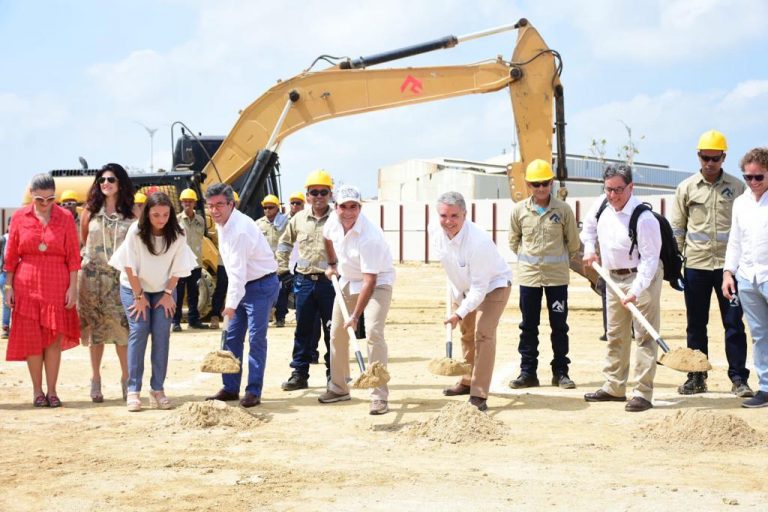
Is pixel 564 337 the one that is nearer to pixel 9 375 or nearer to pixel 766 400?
pixel 766 400

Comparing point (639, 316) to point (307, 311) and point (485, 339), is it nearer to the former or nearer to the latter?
point (485, 339)

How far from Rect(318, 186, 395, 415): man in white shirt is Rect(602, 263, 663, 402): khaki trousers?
1858 millimetres

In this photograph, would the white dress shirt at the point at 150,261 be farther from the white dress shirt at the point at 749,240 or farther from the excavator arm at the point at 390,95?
the excavator arm at the point at 390,95

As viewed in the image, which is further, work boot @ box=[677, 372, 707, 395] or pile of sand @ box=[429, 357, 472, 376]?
work boot @ box=[677, 372, 707, 395]

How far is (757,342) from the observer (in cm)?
753

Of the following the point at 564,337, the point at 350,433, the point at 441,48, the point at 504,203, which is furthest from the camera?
the point at 504,203

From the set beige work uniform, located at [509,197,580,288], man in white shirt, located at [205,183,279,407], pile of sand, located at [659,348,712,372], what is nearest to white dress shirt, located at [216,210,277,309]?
man in white shirt, located at [205,183,279,407]

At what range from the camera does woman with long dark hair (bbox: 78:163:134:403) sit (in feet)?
26.4

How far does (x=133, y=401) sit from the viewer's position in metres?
7.82

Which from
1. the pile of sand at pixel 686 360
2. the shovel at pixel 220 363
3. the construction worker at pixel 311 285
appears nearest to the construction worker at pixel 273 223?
the construction worker at pixel 311 285

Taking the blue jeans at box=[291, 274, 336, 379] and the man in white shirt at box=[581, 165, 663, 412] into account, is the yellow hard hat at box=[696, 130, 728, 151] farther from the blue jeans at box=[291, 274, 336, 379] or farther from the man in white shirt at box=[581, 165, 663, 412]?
the blue jeans at box=[291, 274, 336, 379]

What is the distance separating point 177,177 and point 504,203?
17008mm

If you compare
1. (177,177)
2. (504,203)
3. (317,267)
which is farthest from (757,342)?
(504,203)

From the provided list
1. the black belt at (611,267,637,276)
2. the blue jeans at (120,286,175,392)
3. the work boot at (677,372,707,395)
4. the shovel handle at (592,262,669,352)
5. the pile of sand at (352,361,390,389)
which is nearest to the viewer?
the pile of sand at (352,361,390,389)
